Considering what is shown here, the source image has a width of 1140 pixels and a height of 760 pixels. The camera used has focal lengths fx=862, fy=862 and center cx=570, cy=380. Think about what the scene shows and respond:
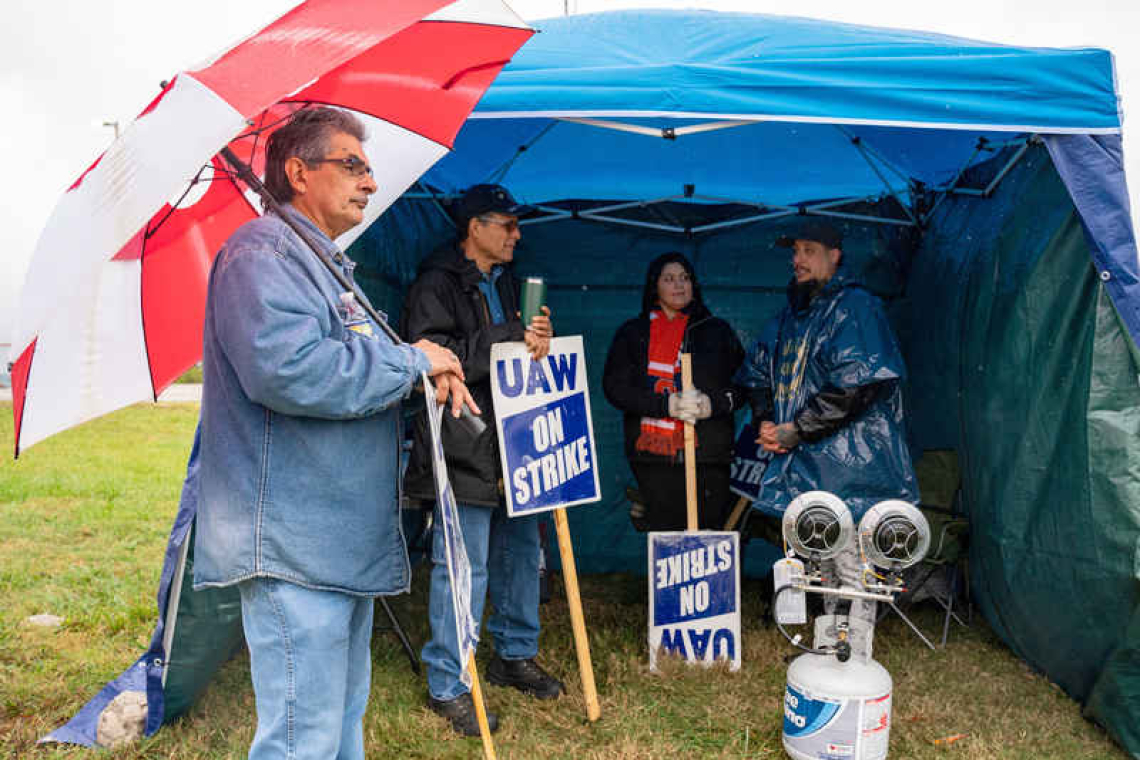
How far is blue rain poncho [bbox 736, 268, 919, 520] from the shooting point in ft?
10.7

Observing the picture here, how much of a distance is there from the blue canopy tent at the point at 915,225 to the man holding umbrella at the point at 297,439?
105cm

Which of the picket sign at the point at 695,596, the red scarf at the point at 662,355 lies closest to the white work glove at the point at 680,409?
the red scarf at the point at 662,355

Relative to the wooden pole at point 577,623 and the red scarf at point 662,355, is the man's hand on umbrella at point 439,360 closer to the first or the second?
the wooden pole at point 577,623

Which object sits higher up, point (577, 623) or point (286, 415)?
point (286, 415)

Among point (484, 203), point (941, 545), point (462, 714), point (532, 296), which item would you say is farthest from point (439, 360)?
point (941, 545)

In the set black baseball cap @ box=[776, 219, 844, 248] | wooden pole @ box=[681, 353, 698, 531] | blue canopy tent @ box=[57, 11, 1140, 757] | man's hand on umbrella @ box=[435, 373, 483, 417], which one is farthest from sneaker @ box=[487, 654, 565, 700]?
black baseball cap @ box=[776, 219, 844, 248]

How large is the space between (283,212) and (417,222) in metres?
2.51

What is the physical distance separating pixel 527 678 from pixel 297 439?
1.76m

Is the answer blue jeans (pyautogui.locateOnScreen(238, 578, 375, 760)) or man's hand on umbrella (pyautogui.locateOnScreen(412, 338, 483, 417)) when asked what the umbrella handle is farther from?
blue jeans (pyautogui.locateOnScreen(238, 578, 375, 760))

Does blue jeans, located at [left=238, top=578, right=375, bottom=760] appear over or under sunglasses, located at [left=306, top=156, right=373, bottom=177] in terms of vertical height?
under

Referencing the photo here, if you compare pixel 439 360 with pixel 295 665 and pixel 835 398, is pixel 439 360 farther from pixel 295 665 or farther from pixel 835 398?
pixel 835 398

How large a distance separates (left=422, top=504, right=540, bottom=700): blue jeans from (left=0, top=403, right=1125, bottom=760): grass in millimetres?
155

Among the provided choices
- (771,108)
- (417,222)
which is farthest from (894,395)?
(417,222)

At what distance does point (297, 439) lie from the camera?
1.59 m
